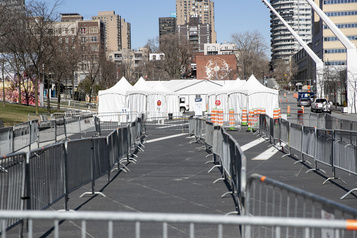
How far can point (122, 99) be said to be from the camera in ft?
153

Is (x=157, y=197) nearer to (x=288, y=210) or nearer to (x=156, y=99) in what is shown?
(x=288, y=210)

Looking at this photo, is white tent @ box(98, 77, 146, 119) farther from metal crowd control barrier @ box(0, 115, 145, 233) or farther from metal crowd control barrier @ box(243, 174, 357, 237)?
metal crowd control barrier @ box(243, 174, 357, 237)

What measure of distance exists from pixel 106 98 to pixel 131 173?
33.2 meters

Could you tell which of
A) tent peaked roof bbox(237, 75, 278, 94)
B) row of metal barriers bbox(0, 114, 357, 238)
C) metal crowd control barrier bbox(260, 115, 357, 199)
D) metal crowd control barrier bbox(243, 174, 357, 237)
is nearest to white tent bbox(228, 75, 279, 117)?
tent peaked roof bbox(237, 75, 278, 94)

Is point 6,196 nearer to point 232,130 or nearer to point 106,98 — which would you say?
point 232,130

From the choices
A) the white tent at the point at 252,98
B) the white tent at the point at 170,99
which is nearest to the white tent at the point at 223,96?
the white tent at the point at 252,98

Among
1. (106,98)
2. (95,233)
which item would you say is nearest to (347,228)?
(95,233)

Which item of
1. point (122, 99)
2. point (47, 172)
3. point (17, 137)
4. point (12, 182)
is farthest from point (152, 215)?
point (122, 99)

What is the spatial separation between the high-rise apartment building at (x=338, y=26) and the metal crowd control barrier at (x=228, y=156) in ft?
337

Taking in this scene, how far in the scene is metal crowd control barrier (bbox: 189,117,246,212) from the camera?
26.2ft

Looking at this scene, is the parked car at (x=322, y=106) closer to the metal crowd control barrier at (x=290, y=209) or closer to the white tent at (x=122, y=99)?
the white tent at (x=122, y=99)

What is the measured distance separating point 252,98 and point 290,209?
123 ft

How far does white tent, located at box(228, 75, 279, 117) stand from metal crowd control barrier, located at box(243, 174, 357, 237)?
3575cm

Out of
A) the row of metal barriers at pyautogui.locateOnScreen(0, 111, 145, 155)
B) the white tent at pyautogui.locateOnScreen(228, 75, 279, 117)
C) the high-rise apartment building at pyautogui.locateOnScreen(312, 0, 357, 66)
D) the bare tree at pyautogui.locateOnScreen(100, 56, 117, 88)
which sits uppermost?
the high-rise apartment building at pyautogui.locateOnScreen(312, 0, 357, 66)
